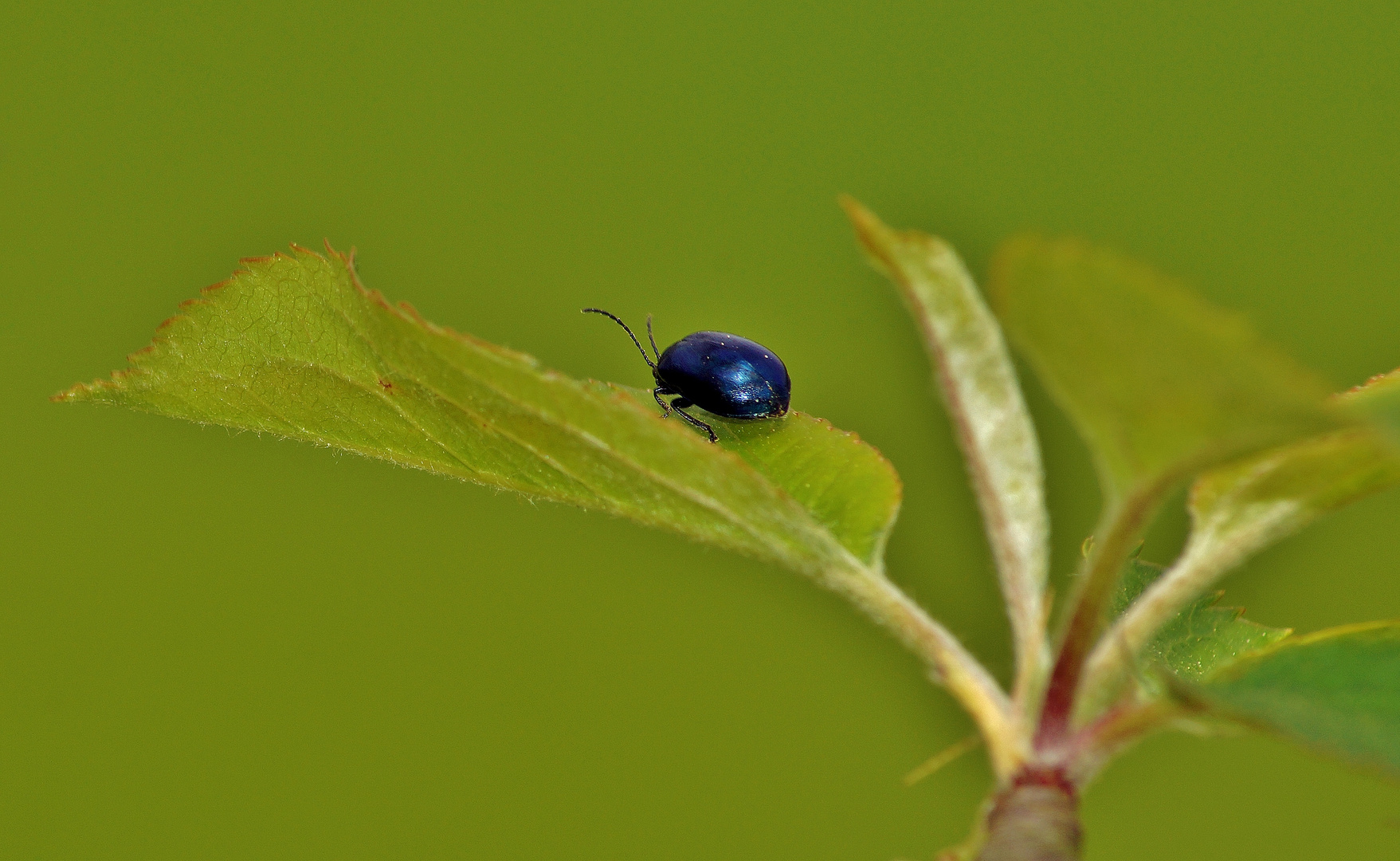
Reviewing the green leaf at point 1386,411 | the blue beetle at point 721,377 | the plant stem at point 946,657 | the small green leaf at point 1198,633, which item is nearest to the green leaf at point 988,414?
the plant stem at point 946,657

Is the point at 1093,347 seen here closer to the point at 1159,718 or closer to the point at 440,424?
the point at 1159,718

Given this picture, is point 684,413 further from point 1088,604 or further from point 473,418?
point 1088,604

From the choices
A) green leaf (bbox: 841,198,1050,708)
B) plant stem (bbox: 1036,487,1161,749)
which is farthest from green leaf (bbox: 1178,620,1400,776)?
green leaf (bbox: 841,198,1050,708)

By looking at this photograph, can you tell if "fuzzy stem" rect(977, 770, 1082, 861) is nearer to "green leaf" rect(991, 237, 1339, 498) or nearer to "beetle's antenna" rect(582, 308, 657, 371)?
"green leaf" rect(991, 237, 1339, 498)

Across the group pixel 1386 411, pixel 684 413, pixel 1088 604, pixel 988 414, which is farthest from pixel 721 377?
pixel 1386 411

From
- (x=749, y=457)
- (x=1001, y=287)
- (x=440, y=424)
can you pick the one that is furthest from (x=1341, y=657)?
(x=440, y=424)

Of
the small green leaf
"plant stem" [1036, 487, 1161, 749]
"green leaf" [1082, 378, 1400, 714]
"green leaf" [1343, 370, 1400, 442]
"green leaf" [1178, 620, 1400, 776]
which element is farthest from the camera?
the small green leaf
